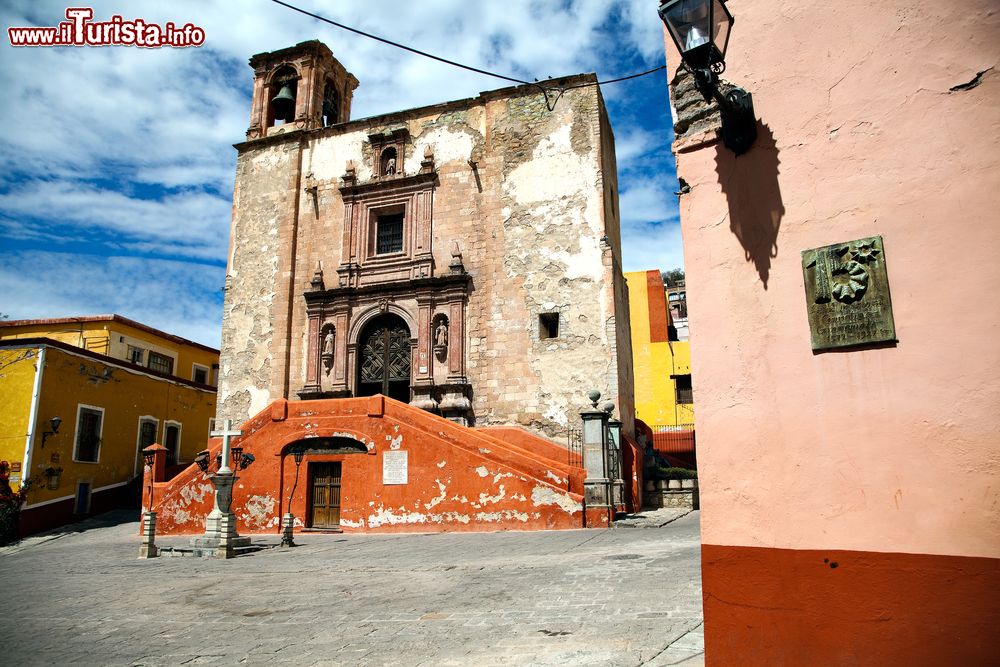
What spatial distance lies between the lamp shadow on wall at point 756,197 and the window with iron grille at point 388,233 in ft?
54.4

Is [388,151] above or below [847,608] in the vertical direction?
above

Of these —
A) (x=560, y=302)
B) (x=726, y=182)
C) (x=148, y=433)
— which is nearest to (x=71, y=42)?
(x=726, y=182)

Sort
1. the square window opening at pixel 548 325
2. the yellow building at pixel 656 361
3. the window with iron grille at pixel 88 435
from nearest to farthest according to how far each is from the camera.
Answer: the square window opening at pixel 548 325 < the window with iron grille at pixel 88 435 < the yellow building at pixel 656 361

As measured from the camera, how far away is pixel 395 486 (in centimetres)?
1392

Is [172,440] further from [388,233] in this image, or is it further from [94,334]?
[388,233]

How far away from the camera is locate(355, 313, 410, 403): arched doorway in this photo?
61.1 ft

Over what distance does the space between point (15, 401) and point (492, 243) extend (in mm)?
12672

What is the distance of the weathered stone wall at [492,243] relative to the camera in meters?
16.9

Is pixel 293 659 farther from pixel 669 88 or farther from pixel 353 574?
pixel 669 88

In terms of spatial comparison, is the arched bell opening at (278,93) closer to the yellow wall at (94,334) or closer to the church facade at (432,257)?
the church facade at (432,257)

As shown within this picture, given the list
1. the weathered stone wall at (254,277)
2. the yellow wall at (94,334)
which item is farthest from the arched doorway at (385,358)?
the yellow wall at (94,334)

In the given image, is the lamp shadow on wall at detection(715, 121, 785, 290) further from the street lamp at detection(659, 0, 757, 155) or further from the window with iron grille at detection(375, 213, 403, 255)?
the window with iron grille at detection(375, 213, 403, 255)

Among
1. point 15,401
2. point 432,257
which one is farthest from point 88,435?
point 432,257

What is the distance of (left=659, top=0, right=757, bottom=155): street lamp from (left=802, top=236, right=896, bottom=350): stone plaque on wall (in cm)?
83
